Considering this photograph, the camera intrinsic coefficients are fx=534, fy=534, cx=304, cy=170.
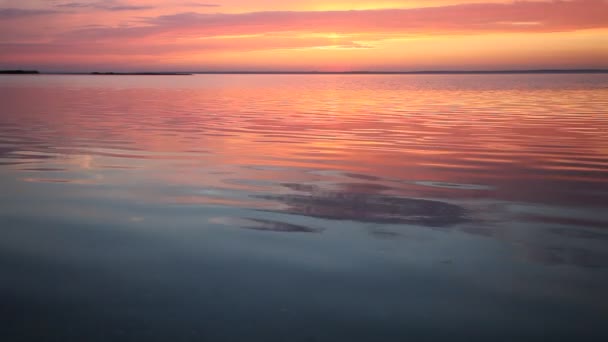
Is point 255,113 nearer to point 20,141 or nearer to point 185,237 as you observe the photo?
point 20,141

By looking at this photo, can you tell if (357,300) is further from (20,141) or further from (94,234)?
(20,141)

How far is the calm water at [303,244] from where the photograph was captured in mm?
4406

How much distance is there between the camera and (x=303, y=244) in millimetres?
6406

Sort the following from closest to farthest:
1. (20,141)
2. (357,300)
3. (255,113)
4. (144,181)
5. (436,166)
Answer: (357,300) < (144,181) < (436,166) < (20,141) < (255,113)

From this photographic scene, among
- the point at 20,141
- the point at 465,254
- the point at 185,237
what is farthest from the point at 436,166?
the point at 20,141

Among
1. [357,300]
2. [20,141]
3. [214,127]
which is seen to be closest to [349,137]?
[214,127]

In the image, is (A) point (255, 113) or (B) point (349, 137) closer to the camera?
(B) point (349, 137)

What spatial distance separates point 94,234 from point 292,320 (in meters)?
3.55

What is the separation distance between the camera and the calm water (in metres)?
4.41

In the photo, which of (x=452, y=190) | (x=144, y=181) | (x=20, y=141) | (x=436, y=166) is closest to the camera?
(x=452, y=190)

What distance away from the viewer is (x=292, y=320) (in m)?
4.42

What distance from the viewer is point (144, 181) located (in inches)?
398

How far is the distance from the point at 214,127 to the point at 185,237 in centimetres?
1381

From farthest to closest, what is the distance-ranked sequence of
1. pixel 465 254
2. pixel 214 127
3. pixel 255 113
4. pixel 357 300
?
pixel 255 113 < pixel 214 127 < pixel 465 254 < pixel 357 300
